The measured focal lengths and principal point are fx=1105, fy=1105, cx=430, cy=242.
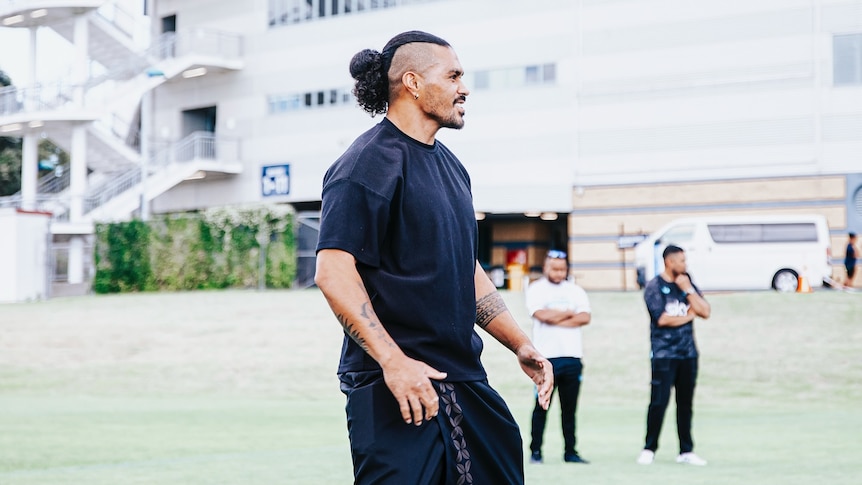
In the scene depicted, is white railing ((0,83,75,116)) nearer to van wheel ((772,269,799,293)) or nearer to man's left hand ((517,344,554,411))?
van wheel ((772,269,799,293))

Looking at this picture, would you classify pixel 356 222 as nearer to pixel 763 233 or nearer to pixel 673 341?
pixel 673 341

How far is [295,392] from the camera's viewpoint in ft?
68.9

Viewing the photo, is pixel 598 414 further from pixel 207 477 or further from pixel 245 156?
pixel 245 156

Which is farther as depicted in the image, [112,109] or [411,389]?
[112,109]

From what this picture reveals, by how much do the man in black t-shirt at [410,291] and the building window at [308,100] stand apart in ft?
123

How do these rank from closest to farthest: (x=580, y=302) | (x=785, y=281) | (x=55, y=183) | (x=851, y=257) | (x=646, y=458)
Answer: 1. (x=646, y=458)
2. (x=580, y=302)
3. (x=785, y=281)
4. (x=851, y=257)
5. (x=55, y=183)

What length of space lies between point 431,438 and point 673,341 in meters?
6.90

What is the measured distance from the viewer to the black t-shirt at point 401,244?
141 inches

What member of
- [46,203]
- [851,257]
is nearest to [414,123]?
[851,257]

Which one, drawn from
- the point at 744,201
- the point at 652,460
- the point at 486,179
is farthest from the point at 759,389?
the point at 486,179

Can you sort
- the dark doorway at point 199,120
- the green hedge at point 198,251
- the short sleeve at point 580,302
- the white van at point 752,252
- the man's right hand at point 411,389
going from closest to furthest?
1. the man's right hand at point 411,389
2. the short sleeve at point 580,302
3. the white van at point 752,252
4. the green hedge at point 198,251
5. the dark doorway at point 199,120

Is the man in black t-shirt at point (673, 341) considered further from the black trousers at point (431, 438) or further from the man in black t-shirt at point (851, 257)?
the man in black t-shirt at point (851, 257)

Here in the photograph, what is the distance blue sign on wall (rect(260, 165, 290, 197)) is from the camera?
139 ft

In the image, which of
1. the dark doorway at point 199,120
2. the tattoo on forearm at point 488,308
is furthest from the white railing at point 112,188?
the tattoo on forearm at point 488,308
